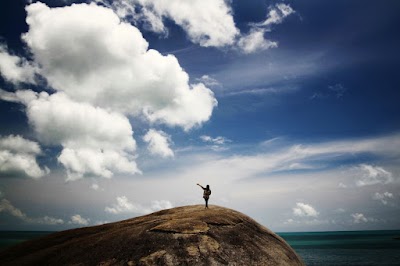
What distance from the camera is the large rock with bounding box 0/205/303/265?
1132 cm

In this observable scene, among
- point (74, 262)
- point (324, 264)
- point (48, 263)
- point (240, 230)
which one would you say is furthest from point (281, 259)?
point (324, 264)

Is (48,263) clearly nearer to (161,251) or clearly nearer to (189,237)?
(161,251)

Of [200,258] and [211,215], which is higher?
[211,215]

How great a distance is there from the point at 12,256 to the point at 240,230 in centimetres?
1215

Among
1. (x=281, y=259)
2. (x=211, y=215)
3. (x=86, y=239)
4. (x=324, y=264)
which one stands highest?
(x=211, y=215)

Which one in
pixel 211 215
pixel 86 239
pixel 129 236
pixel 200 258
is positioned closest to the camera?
pixel 200 258

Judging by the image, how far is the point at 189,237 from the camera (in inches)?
481

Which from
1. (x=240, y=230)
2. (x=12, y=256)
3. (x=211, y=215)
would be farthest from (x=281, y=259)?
(x=12, y=256)

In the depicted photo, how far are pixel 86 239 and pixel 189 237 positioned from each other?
563 centimetres

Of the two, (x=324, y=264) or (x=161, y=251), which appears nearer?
(x=161, y=251)

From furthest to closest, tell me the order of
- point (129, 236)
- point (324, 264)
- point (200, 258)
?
point (324, 264)
point (129, 236)
point (200, 258)

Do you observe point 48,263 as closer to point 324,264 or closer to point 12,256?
point 12,256

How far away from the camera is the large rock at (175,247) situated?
446 inches

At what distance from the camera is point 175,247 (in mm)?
11656
